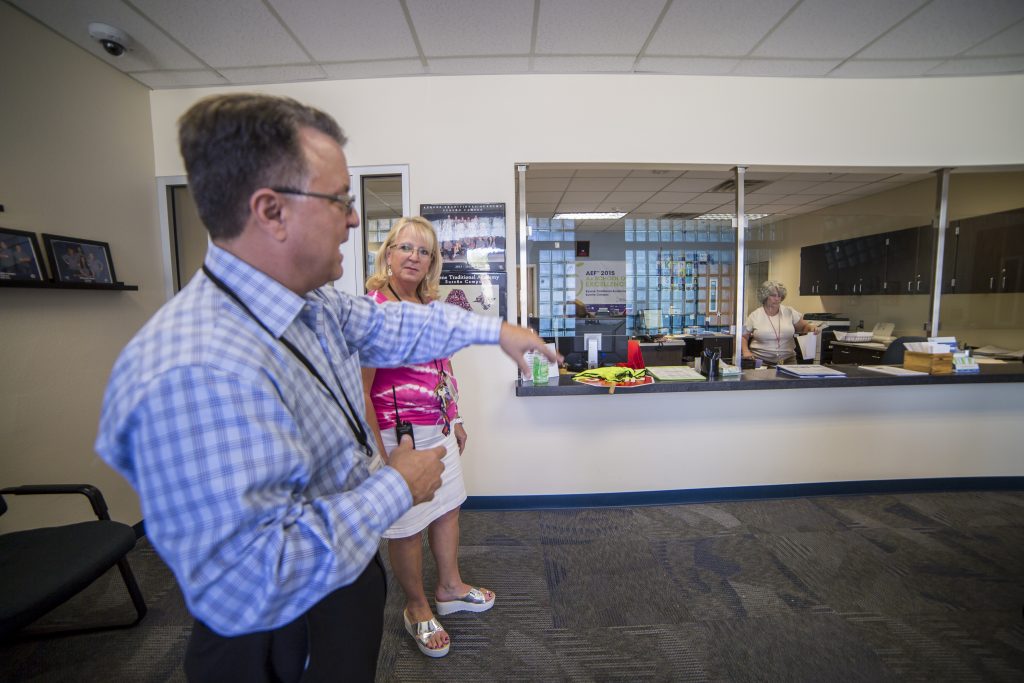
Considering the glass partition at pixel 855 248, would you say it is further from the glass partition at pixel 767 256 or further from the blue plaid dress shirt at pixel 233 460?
the blue plaid dress shirt at pixel 233 460

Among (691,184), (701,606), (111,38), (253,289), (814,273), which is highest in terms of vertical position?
(111,38)

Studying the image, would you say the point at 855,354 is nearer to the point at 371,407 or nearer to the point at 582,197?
the point at 582,197

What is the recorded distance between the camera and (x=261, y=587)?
58 cm

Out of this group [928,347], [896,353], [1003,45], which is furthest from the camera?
[896,353]

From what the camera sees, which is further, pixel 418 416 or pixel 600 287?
pixel 600 287

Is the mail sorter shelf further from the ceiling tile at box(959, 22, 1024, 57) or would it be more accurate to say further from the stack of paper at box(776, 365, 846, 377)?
the ceiling tile at box(959, 22, 1024, 57)

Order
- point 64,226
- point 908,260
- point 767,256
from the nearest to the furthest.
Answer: point 64,226 → point 767,256 → point 908,260

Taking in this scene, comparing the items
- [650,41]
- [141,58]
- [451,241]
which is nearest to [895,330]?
[650,41]

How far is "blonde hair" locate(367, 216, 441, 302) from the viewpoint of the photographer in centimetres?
172

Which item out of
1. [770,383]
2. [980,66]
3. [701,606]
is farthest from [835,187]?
[701,606]

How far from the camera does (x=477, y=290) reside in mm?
2756

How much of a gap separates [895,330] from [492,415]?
206 inches

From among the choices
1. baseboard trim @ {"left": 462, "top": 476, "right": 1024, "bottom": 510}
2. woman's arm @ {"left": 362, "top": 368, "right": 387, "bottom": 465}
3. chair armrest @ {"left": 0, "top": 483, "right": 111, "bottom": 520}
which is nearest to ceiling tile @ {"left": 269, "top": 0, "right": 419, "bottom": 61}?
woman's arm @ {"left": 362, "top": 368, "right": 387, "bottom": 465}

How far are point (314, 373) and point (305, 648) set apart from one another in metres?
0.49
